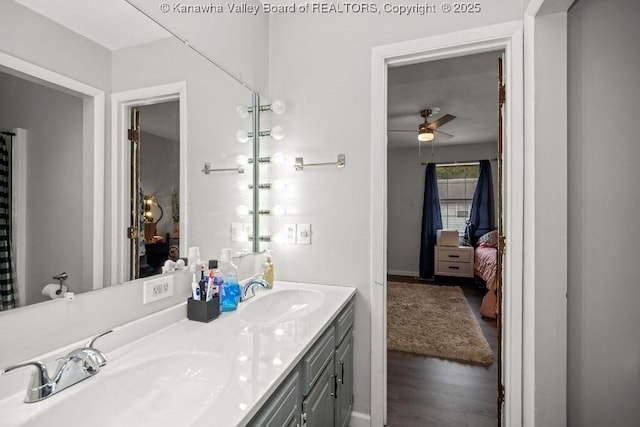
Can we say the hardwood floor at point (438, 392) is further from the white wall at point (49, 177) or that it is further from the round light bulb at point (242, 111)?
the round light bulb at point (242, 111)

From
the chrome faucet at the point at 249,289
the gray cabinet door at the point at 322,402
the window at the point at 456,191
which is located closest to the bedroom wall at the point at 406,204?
the window at the point at 456,191

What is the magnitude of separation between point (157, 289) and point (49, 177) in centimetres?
55

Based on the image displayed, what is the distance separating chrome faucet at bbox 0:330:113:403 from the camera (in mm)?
708

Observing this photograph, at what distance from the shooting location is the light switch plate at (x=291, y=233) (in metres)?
1.92

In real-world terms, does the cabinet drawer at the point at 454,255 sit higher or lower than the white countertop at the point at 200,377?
lower

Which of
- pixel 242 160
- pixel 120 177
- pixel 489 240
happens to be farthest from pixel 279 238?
pixel 489 240

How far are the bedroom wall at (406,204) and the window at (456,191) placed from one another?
1.04 ft

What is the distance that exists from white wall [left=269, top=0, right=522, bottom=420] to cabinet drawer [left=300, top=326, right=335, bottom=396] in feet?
1.65

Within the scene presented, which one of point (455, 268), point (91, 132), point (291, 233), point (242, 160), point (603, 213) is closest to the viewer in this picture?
point (91, 132)

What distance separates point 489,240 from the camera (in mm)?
5191

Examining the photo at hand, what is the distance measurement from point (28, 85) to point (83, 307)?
2.12 ft

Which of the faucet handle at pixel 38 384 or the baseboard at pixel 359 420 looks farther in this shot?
the baseboard at pixel 359 420

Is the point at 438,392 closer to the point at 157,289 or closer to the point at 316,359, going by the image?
the point at 316,359

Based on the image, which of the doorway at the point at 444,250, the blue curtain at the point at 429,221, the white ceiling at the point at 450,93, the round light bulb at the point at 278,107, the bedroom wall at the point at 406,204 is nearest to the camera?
the round light bulb at the point at 278,107
